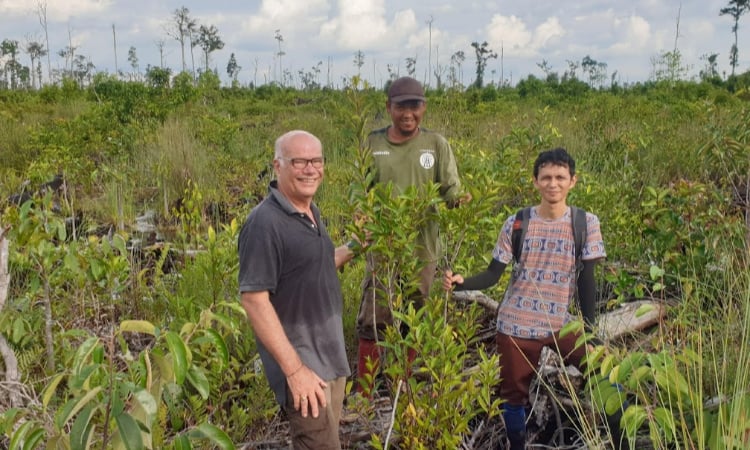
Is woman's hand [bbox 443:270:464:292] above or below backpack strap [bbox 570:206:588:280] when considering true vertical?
below

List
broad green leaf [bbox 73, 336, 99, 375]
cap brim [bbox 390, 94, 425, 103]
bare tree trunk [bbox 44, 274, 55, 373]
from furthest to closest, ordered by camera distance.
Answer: cap brim [bbox 390, 94, 425, 103], bare tree trunk [bbox 44, 274, 55, 373], broad green leaf [bbox 73, 336, 99, 375]

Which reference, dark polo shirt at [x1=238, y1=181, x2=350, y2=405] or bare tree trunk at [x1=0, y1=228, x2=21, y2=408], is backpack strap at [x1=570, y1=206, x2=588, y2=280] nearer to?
dark polo shirt at [x1=238, y1=181, x2=350, y2=405]

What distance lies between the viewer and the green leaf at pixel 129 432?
1513 mm

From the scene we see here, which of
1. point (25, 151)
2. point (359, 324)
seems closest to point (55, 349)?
point (359, 324)

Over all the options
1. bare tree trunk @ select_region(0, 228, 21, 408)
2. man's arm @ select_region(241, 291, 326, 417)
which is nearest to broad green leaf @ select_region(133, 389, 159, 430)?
man's arm @ select_region(241, 291, 326, 417)

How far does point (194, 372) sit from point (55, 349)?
198cm

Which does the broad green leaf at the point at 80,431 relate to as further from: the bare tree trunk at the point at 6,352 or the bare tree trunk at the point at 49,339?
the bare tree trunk at the point at 49,339

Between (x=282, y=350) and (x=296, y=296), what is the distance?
0.75 feet

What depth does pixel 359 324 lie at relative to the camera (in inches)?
146

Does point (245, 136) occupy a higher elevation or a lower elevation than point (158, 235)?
higher

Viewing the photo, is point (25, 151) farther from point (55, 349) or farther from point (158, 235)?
point (55, 349)

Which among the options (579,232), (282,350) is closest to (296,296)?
(282,350)

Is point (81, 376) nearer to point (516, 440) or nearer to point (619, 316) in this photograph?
point (516, 440)

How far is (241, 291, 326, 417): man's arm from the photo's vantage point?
2152 mm
